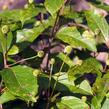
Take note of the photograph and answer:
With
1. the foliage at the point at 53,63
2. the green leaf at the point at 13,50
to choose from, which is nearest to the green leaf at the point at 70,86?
the foliage at the point at 53,63

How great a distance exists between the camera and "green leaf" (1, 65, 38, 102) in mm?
1638

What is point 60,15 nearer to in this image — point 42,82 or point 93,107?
point 42,82

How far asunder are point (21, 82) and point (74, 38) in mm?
451

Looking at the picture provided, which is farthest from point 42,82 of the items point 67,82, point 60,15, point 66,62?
point 60,15

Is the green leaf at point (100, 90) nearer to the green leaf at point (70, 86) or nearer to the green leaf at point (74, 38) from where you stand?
the green leaf at point (70, 86)

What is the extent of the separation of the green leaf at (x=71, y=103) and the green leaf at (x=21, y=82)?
24 cm

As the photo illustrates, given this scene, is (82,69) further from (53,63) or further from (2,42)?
(2,42)

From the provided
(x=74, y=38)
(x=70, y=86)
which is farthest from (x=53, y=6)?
(x=70, y=86)

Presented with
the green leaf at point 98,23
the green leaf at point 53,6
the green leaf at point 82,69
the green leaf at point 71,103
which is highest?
the green leaf at point 53,6

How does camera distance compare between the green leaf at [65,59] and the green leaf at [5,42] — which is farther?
the green leaf at [65,59]

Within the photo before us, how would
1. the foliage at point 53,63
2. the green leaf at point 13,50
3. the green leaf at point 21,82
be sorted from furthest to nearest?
the green leaf at point 13,50
the foliage at point 53,63
the green leaf at point 21,82

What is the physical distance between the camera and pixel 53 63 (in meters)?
1.93

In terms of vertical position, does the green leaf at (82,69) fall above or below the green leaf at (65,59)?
above

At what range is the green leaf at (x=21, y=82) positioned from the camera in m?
1.64
